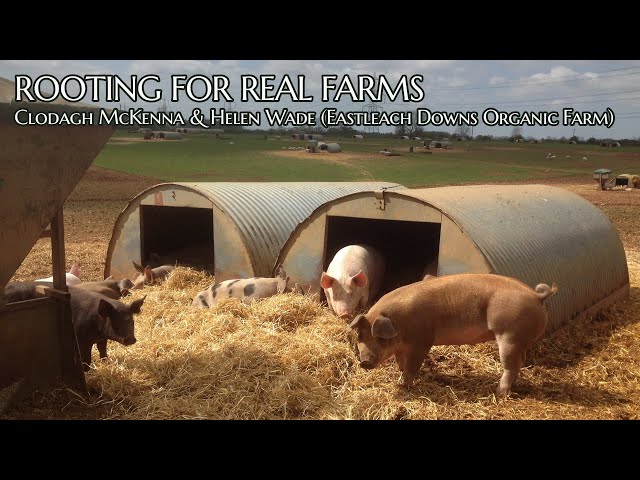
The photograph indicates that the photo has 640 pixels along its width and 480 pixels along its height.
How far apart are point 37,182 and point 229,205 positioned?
3.99m

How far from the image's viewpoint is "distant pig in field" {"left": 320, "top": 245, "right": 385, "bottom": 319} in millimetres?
6715

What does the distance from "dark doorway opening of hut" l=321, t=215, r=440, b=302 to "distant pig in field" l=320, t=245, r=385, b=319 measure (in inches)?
44.2

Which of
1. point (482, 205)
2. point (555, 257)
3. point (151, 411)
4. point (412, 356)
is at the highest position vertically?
point (482, 205)

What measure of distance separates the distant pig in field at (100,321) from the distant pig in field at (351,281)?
214 cm

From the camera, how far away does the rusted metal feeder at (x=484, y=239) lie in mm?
6469

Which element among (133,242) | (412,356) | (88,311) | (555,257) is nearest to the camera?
(412,356)

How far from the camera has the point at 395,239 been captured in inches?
386

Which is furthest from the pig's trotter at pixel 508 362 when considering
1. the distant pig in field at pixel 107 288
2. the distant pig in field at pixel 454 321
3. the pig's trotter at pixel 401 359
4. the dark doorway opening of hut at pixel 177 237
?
the dark doorway opening of hut at pixel 177 237

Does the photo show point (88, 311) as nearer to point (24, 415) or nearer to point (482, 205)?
point (24, 415)

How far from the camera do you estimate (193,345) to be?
626 cm

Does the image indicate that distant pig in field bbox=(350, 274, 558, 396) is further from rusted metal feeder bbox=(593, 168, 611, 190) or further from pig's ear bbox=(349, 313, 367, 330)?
rusted metal feeder bbox=(593, 168, 611, 190)

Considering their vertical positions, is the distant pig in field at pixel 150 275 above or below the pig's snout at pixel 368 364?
above

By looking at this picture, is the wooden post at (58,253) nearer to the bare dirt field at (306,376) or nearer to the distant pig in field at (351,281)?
the bare dirt field at (306,376)

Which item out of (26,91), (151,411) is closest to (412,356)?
(151,411)
